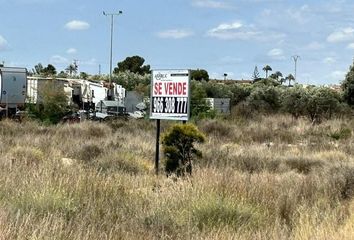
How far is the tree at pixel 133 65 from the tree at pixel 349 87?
258 feet

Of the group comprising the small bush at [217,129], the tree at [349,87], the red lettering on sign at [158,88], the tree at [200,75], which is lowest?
the small bush at [217,129]

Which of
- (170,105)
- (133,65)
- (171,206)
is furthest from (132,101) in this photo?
(133,65)

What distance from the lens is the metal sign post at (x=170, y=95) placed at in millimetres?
16031

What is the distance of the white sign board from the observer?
1605 cm

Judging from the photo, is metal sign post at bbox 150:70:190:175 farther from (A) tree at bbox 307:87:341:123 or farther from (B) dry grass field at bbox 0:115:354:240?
(A) tree at bbox 307:87:341:123

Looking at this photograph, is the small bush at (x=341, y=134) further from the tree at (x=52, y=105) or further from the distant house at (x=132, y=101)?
the distant house at (x=132, y=101)

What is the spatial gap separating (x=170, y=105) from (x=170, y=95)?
0.93 feet

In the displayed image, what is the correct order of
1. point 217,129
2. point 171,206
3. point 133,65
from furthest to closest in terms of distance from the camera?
point 133,65 → point 217,129 → point 171,206

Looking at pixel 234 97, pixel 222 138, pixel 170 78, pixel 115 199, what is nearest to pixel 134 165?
pixel 170 78

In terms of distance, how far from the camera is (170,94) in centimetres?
1648

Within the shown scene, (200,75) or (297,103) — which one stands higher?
(200,75)

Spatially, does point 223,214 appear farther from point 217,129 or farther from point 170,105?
point 217,129

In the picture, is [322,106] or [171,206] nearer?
[171,206]

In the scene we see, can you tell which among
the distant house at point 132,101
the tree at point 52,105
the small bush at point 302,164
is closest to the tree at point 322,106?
the distant house at point 132,101
